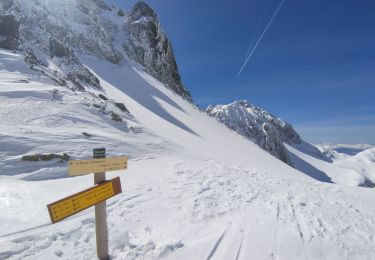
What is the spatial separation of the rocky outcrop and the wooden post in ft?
190

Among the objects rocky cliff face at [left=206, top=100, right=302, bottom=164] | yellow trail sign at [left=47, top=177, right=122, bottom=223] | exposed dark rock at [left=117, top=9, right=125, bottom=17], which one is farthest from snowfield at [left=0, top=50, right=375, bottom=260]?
rocky cliff face at [left=206, top=100, right=302, bottom=164]

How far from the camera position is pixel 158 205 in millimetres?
7543

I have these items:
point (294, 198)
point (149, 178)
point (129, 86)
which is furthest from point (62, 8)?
point (294, 198)

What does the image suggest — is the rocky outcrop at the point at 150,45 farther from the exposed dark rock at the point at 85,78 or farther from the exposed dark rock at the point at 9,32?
the exposed dark rock at the point at 9,32

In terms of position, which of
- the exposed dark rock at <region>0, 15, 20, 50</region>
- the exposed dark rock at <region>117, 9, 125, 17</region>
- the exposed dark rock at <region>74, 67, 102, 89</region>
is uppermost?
the exposed dark rock at <region>117, 9, 125, 17</region>

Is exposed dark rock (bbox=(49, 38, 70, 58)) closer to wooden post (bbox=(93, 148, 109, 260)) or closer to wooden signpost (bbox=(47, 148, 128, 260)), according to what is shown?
wooden post (bbox=(93, 148, 109, 260))

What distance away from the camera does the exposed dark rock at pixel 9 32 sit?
24859mm

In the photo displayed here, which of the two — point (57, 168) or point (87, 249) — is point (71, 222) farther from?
point (57, 168)

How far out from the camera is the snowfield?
214 inches

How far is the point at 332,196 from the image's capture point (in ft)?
30.6

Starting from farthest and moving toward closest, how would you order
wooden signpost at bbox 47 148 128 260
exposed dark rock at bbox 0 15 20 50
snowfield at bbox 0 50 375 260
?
exposed dark rock at bbox 0 15 20 50 < snowfield at bbox 0 50 375 260 < wooden signpost at bbox 47 148 128 260

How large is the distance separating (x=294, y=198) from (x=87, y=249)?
6407mm

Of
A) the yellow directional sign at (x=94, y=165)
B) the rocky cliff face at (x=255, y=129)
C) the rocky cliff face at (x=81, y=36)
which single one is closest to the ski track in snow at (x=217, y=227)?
the yellow directional sign at (x=94, y=165)

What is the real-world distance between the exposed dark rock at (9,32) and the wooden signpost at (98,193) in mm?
25757
